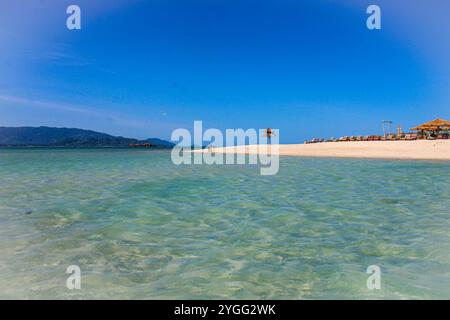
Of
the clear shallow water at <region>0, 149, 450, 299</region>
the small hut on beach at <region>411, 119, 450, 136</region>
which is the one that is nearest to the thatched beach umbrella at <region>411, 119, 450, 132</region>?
the small hut on beach at <region>411, 119, 450, 136</region>

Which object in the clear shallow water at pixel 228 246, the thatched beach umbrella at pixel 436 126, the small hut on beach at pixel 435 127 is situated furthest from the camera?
the small hut on beach at pixel 435 127

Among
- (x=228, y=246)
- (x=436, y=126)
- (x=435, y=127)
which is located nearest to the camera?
(x=228, y=246)

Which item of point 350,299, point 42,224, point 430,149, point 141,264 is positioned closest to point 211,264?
point 141,264

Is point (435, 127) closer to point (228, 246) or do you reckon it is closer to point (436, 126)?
point (436, 126)

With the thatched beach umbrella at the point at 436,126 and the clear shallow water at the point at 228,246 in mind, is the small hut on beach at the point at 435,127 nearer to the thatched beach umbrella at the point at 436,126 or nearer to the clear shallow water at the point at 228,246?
the thatched beach umbrella at the point at 436,126

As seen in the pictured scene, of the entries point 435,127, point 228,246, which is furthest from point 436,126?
point 228,246

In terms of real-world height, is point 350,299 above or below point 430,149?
below

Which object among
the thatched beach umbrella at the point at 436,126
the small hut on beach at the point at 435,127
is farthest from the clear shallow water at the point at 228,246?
the small hut on beach at the point at 435,127

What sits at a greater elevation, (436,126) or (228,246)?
(436,126)

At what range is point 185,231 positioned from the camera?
6.08 metres

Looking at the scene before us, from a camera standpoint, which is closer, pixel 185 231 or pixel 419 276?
pixel 419 276

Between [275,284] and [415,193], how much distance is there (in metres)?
8.61
